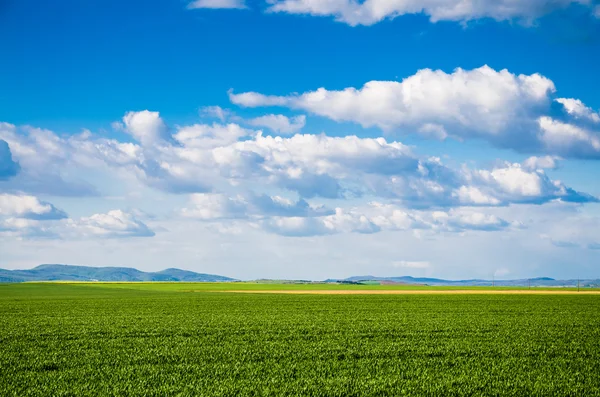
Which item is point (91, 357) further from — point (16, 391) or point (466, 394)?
point (466, 394)

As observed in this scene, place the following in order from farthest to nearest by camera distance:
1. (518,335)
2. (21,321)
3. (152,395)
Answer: (21,321) → (518,335) → (152,395)

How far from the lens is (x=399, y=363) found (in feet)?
60.5

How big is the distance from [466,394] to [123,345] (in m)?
14.1

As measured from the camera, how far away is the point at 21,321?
108ft

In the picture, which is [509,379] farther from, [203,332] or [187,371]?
[203,332]

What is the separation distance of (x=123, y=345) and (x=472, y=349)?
1401cm

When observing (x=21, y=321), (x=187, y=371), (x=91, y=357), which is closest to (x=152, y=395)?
(x=187, y=371)

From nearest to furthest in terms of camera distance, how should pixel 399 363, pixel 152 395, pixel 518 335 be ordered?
1. pixel 152 395
2. pixel 399 363
3. pixel 518 335

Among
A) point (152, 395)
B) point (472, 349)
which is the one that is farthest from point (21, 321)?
point (472, 349)

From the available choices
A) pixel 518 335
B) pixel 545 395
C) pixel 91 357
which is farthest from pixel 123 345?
pixel 518 335

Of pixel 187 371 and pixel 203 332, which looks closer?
pixel 187 371

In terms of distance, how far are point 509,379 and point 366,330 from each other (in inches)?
468

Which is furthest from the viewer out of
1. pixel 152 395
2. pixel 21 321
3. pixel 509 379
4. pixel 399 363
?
pixel 21 321

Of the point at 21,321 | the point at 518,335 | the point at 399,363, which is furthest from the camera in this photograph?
the point at 21,321
